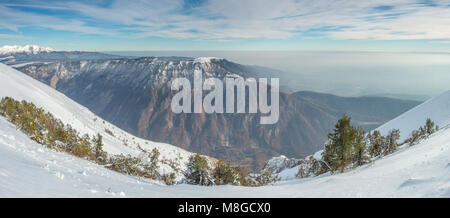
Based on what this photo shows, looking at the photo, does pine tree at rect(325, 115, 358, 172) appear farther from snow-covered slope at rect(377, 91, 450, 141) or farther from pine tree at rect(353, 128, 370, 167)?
snow-covered slope at rect(377, 91, 450, 141)

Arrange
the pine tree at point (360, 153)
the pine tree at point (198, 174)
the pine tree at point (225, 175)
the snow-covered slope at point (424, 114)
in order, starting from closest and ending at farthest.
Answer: the pine tree at point (198, 174)
the pine tree at point (225, 175)
the pine tree at point (360, 153)
the snow-covered slope at point (424, 114)

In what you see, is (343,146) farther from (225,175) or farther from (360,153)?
(225,175)

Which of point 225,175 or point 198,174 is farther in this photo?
point 225,175

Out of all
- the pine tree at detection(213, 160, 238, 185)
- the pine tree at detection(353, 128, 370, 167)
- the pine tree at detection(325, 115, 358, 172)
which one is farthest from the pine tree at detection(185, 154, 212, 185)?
the pine tree at detection(353, 128, 370, 167)

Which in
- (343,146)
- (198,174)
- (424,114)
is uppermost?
(343,146)

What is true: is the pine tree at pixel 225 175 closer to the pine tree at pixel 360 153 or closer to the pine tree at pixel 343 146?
the pine tree at pixel 343 146

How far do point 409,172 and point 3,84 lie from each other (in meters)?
87.7

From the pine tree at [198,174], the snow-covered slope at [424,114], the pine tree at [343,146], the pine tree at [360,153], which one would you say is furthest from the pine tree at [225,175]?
the snow-covered slope at [424,114]

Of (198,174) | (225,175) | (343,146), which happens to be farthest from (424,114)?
Result: (198,174)
